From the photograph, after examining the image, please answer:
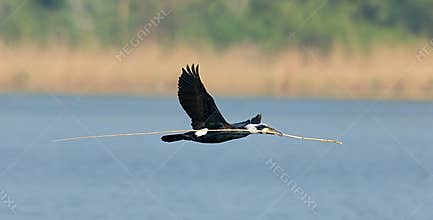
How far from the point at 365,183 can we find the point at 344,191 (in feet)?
5.07

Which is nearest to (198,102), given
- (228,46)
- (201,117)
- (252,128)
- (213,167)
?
(201,117)

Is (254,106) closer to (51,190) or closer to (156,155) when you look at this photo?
(156,155)

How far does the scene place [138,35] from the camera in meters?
43.8

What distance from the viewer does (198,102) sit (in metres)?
14.7

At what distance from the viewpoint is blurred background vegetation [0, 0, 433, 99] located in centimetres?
4156

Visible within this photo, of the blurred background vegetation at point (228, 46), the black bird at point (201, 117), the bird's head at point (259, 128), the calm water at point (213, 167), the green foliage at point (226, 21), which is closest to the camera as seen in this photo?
the bird's head at point (259, 128)

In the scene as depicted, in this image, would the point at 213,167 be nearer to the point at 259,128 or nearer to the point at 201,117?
the point at 201,117

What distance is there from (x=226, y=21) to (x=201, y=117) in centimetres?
3140

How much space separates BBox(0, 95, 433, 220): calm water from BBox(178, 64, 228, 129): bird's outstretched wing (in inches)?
200

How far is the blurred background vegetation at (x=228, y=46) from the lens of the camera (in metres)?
41.6

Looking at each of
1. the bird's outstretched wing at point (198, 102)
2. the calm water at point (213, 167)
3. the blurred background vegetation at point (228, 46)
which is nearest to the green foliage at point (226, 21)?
the blurred background vegetation at point (228, 46)

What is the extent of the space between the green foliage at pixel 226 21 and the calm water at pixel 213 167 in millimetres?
4460

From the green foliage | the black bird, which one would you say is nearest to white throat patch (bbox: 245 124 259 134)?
the black bird

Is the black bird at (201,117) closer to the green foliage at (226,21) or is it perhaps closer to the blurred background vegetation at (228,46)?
the blurred background vegetation at (228,46)
